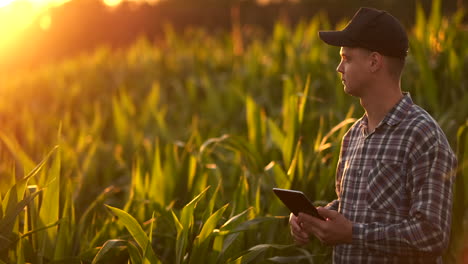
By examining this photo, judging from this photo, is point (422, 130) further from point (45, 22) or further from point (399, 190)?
point (45, 22)

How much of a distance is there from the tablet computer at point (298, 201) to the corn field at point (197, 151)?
39cm

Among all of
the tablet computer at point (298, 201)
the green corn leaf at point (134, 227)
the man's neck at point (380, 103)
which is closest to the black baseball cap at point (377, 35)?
the man's neck at point (380, 103)

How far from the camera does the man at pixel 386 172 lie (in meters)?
1.79

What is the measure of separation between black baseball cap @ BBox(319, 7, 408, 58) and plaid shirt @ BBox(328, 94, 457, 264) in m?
0.18

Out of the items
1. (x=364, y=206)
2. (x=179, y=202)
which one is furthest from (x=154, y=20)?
(x=364, y=206)

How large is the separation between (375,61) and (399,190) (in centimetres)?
44

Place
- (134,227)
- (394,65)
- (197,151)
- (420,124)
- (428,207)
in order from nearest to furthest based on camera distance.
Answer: (428,207) < (420,124) < (394,65) < (134,227) < (197,151)

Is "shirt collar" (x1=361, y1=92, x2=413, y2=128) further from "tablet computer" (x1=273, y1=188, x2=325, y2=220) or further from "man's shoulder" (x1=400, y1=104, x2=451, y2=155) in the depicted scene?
"tablet computer" (x1=273, y1=188, x2=325, y2=220)

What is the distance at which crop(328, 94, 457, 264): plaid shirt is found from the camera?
1778mm

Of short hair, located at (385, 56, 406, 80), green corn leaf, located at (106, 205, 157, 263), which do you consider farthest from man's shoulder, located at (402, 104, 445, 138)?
green corn leaf, located at (106, 205, 157, 263)

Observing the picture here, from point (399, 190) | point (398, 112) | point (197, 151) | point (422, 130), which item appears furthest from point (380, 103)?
point (197, 151)

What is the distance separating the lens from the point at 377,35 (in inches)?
76.4

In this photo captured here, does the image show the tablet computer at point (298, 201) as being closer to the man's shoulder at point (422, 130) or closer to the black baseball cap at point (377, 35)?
the man's shoulder at point (422, 130)

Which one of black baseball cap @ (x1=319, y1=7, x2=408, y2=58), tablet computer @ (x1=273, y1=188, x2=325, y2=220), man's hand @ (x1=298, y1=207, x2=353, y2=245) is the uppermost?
black baseball cap @ (x1=319, y1=7, x2=408, y2=58)
